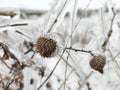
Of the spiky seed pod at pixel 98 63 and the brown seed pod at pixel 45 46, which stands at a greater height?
the brown seed pod at pixel 45 46

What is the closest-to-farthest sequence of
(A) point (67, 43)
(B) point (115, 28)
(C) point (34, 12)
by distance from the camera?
(A) point (67, 43)
(B) point (115, 28)
(C) point (34, 12)

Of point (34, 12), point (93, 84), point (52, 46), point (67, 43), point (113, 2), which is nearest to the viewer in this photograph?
point (52, 46)

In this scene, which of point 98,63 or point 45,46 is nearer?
point 45,46

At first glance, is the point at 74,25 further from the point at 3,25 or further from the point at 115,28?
the point at 115,28

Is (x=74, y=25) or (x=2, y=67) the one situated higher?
(x=74, y=25)

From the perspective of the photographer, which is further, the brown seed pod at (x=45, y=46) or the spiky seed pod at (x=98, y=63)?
the spiky seed pod at (x=98, y=63)

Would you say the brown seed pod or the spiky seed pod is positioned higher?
the brown seed pod

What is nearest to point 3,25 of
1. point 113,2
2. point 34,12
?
point 113,2

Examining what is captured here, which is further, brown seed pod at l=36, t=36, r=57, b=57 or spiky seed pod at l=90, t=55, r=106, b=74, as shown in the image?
spiky seed pod at l=90, t=55, r=106, b=74
